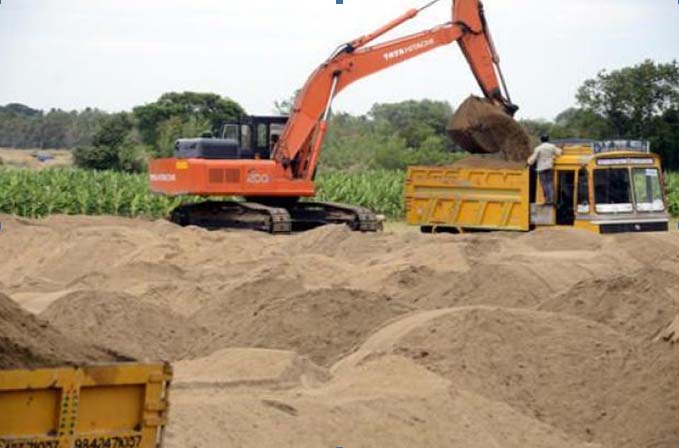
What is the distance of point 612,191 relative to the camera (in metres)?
24.7

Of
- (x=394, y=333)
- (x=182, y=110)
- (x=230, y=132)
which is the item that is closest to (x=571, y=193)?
(x=230, y=132)

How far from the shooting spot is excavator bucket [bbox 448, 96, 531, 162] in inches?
1067

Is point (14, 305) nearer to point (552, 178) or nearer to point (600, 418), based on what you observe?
point (600, 418)

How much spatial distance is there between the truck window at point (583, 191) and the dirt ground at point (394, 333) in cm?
151

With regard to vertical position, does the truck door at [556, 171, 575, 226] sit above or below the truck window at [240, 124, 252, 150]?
below

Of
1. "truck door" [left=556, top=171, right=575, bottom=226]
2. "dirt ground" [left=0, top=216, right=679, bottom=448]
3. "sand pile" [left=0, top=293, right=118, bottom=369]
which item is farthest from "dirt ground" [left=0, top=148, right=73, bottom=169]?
"sand pile" [left=0, top=293, right=118, bottom=369]

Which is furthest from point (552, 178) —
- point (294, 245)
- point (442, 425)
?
point (442, 425)

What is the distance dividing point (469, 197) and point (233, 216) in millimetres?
4772

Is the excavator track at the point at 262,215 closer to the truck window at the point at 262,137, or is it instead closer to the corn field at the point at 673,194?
the truck window at the point at 262,137

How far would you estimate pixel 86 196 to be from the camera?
38.0 meters

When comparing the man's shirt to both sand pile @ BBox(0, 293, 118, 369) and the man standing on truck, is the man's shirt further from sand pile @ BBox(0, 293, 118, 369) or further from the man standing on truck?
sand pile @ BBox(0, 293, 118, 369)

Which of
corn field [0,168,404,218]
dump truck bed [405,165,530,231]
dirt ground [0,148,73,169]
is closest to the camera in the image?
dump truck bed [405,165,530,231]

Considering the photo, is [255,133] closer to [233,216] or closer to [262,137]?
[262,137]

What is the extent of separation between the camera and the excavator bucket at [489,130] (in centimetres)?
2709
